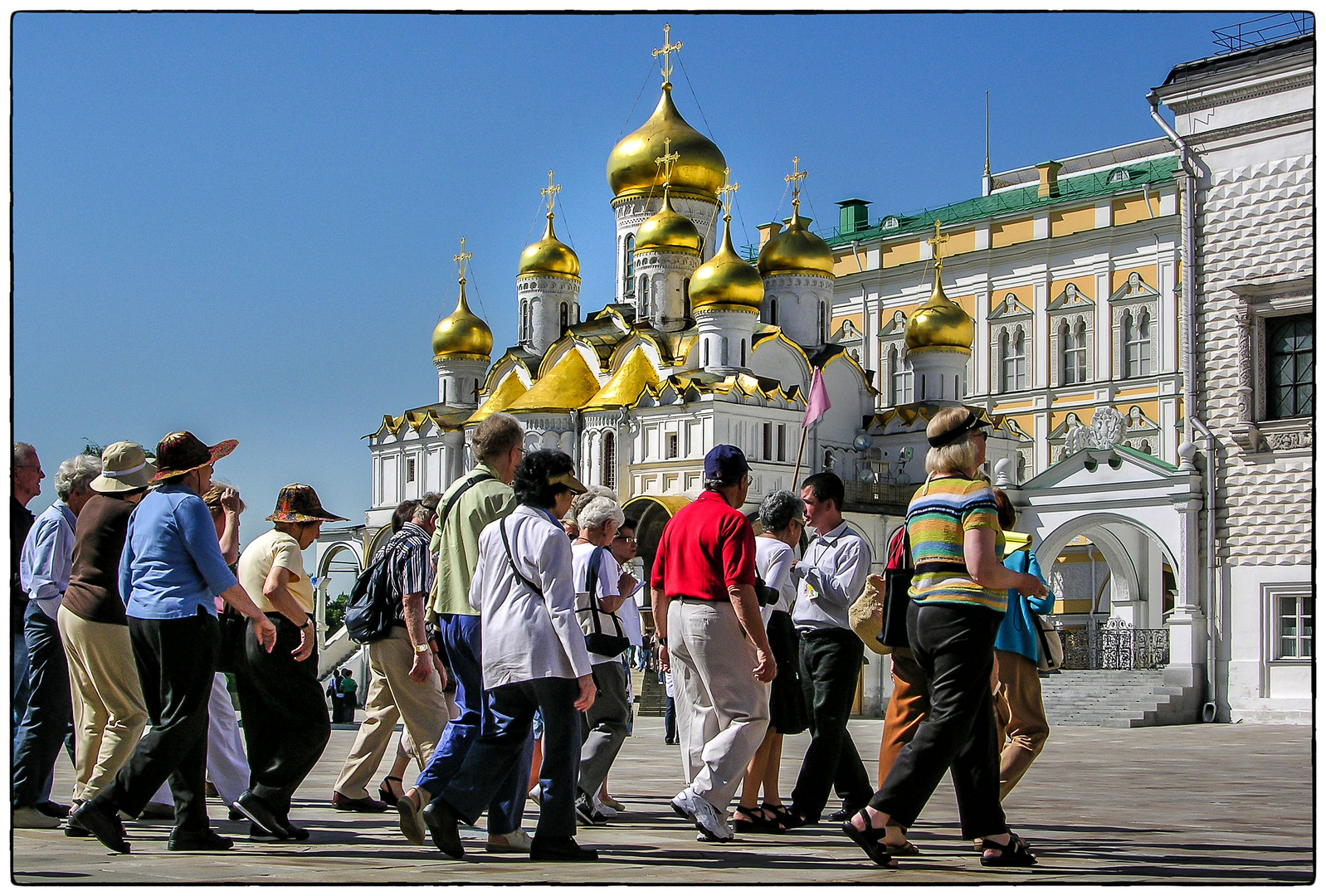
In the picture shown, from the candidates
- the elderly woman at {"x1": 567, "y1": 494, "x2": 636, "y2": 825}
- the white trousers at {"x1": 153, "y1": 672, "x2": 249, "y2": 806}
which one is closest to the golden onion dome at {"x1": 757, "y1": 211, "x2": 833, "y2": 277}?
the elderly woman at {"x1": 567, "y1": 494, "x2": 636, "y2": 825}

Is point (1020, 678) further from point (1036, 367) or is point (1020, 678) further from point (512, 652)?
point (1036, 367)

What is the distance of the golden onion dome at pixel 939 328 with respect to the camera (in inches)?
1754

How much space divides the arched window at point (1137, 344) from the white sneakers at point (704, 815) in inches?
1620

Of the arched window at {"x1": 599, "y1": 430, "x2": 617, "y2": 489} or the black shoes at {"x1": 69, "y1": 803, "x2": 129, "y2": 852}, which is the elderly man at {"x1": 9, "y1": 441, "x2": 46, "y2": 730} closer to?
the black shoes at {"x1": 69, "y1": 803, "x2": 129, "y2": 852}

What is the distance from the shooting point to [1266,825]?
28.1 feet

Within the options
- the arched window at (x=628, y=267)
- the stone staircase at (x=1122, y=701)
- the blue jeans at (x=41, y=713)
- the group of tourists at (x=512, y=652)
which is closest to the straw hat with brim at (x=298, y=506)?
the group of tourists at (x=512, y=652)

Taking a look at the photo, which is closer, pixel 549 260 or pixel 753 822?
pixel 753 822

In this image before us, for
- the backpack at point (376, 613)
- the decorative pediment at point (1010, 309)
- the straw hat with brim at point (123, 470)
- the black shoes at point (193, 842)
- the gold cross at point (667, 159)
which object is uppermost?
the gold cross at point (667, 159)

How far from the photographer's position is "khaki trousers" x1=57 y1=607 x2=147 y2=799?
7.86 m

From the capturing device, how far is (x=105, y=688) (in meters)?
7.98

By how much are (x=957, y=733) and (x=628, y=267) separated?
43.5 metres

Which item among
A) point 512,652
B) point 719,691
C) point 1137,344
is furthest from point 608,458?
point 512,652

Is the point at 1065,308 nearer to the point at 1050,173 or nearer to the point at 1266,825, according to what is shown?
the point at 1050,173

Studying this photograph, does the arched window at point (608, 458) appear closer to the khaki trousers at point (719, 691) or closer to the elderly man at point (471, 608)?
the khaki trousers at point (719, 691)
